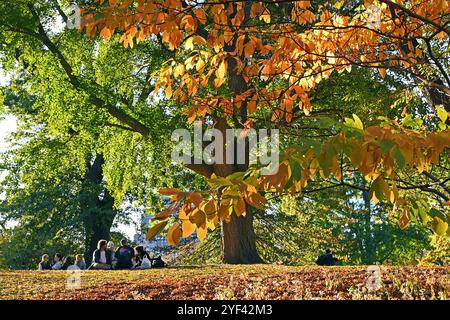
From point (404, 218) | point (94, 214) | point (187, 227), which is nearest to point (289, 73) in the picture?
point (404, 218)

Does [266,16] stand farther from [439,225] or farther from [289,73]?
[439,225]

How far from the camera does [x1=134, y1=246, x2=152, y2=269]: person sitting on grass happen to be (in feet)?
43.3

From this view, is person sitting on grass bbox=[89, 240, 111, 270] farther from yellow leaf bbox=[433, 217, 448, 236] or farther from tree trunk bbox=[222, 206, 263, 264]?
yellow leaf bbox=[433, 217, 448, 236]

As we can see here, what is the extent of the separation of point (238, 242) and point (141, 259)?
2.89 meters

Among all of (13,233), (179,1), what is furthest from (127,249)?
(13,233)

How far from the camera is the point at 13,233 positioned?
3048 centimetres

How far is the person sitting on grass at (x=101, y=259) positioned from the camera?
1312cm

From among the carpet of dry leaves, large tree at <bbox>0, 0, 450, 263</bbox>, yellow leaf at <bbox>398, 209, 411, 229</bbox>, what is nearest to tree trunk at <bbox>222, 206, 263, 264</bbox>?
large tree at <bbox>0, 0, 450, 263</bbox>

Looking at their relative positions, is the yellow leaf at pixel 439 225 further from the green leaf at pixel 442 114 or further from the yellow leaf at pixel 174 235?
the yellow leaf at pixel 174 235

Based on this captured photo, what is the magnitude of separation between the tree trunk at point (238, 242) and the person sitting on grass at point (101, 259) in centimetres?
343

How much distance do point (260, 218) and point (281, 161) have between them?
68.0 ft

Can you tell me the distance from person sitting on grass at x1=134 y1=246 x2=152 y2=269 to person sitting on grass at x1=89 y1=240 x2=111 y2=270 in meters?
0.68

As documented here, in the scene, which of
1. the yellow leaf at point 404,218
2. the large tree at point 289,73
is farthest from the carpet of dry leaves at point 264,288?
the yellow leaf at point 404,218

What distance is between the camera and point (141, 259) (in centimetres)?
1395
